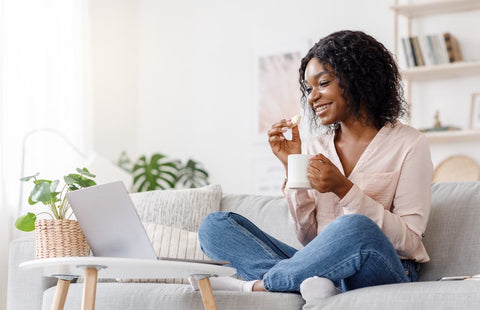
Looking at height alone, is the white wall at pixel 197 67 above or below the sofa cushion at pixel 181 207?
above

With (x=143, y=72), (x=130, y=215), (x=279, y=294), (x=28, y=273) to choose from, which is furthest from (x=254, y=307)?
(x=143, y=72)

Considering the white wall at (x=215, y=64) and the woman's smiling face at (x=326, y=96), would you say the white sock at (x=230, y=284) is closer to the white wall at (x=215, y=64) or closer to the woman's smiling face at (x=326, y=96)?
the woman's smiling face at (x=326, y=96)

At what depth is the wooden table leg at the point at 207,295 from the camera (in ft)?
5.98

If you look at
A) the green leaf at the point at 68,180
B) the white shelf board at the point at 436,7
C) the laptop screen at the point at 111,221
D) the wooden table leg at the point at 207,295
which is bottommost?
the wooden table leg at the point at 207,295

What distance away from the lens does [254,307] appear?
197 centimetres

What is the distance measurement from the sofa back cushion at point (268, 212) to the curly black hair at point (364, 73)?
511mm

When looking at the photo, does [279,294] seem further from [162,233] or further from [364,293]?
[162,233]

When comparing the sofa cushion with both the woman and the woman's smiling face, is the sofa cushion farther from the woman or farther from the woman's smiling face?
the woman's smiling face

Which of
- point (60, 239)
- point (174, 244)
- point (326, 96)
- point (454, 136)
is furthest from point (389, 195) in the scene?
point (454, 136)

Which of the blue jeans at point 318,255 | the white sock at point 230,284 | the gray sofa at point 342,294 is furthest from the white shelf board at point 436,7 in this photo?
the white sock at point 230,284

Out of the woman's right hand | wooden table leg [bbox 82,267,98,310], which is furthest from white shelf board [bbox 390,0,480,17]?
wooden table leg [bbox 82,267,98,310]

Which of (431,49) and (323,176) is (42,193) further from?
(431,49)

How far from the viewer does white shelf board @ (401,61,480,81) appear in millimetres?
3947

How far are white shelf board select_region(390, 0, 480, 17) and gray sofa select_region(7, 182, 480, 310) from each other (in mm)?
1822
